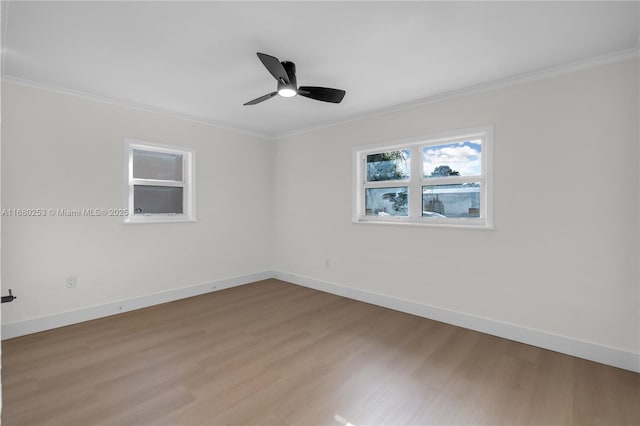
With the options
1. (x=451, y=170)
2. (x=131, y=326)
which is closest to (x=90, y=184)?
(x=131, y=326)

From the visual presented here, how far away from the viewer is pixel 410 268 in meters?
3.98

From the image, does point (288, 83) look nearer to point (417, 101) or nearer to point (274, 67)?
point (274, 67)

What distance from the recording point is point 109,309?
3832 millimetres

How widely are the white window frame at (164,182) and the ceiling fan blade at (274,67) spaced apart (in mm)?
2296

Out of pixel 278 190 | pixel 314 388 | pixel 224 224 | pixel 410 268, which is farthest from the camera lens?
pixel 278 190

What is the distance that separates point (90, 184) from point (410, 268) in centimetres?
375

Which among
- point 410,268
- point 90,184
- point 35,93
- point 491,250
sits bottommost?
point 410,268

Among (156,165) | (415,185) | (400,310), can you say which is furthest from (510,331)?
(156,165)

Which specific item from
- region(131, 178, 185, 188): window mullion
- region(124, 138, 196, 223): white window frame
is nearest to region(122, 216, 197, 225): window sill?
region(124, 138, 196, 223): white window frame

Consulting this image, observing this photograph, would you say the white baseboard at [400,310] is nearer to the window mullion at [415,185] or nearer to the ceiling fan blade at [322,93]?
the window mullion at [415,185]

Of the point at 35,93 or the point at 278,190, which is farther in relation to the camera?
the point at 278,190

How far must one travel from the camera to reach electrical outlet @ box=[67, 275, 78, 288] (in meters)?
3.57

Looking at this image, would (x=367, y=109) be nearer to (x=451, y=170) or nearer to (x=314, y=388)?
(x=451, y=170)

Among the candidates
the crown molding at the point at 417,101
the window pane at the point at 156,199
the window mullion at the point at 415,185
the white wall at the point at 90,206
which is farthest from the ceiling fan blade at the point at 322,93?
the window pane at the point at 156,199
